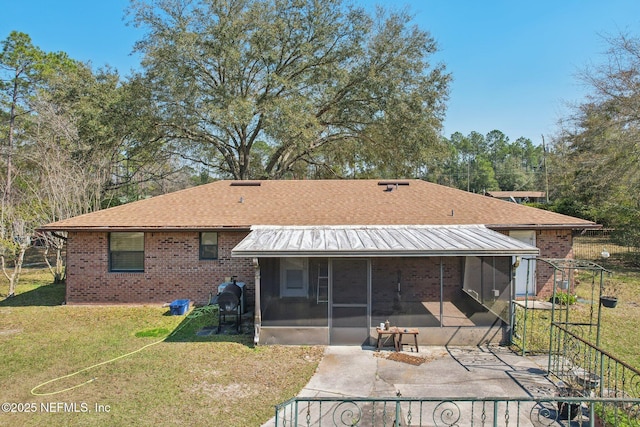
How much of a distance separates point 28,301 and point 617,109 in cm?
2845

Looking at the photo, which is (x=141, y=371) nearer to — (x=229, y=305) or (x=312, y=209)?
(x=229, y=305)

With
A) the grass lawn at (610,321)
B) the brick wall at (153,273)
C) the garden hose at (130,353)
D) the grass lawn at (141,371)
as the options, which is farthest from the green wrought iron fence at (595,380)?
the brick wall at (153,273)

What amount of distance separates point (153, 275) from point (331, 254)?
23.1ft

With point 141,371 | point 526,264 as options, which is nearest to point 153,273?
point 141,371

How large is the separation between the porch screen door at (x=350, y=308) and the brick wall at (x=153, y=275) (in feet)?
14.6

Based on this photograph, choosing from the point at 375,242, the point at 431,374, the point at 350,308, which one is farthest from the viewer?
the point at 375,242

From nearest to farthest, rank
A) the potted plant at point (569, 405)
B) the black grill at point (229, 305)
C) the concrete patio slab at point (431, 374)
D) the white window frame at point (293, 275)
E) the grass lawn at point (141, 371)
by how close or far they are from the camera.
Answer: the potted plant at point (569, 405) → the grass lawn at point (141, 371) → the concrete patio slab at point (431, 374) → the white window frame at point (293, 275) → the black grill at point (229, 305)

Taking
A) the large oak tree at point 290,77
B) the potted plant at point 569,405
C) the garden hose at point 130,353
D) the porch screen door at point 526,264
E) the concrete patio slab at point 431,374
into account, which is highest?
the large oak tree at point 290,77

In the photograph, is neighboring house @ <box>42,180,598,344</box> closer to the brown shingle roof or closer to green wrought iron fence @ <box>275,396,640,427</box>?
the brown shingle roof

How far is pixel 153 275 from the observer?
13016mm

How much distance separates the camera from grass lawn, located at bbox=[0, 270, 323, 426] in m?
6.20

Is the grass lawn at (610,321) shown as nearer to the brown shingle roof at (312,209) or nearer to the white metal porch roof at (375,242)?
the white metal porch roof at (375,242)

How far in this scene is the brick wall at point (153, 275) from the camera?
13016 millimetres

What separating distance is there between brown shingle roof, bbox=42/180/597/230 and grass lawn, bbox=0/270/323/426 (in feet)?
10.4
